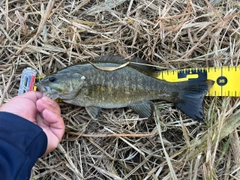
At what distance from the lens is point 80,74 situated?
3314 millimetres

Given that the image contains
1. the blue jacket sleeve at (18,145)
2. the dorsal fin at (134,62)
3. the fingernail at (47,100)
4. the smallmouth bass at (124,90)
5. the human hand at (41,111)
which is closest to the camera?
the blue jacket sleeve at (18,145)

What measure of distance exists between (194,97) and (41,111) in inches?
57.3

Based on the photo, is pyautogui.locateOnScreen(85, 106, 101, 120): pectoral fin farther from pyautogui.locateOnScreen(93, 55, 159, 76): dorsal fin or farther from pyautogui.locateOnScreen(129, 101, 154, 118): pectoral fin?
pyautogui.locateOnScreen(93, 55, 159, 76): dorsal fin

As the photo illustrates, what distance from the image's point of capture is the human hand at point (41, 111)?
9.85 feet

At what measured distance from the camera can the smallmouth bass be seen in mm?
3314

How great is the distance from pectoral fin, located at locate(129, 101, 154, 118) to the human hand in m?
0.74

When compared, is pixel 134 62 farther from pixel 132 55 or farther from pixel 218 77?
pixel 218 77

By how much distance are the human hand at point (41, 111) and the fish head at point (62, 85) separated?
0.07 meters

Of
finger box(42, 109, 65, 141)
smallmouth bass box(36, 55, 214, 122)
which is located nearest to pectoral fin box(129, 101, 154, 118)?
smallmouth bass box(36, 55, 214, 122)

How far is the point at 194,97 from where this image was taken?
3342 mm

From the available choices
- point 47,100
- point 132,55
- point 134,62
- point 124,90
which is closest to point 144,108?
point 124,90

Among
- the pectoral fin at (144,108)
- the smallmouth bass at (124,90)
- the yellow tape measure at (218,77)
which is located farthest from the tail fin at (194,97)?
the pectoral fin at (144,108)

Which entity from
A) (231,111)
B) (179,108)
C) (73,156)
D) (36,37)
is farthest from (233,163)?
(36,37)

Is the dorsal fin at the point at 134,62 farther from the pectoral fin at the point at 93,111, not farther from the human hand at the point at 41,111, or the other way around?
the human hand at the point at 41,111
